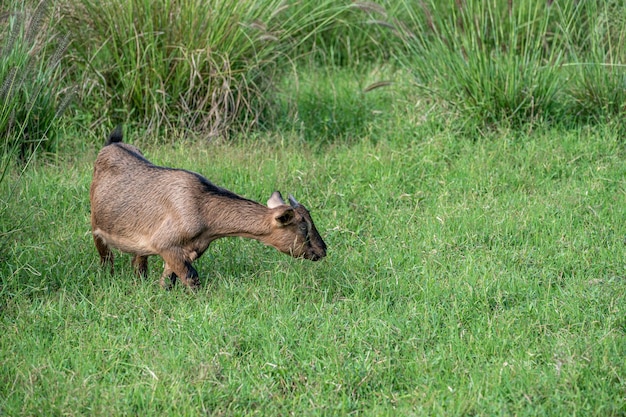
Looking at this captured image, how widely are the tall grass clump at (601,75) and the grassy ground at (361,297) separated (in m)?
0.32

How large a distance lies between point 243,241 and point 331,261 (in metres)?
0.78

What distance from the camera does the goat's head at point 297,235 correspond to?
593 cm

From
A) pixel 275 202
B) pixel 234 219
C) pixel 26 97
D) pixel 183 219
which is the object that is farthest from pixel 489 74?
pixel 26 97

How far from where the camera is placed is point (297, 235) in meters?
5.95

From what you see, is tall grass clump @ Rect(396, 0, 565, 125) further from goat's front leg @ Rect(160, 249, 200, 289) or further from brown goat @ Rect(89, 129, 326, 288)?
goat's front leg @ Rect(160, 249, 200, 289)

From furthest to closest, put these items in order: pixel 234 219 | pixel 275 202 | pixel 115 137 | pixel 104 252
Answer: pixel 115 137 → pixel 104 252 → pixel 275 202 → pixel 234 219

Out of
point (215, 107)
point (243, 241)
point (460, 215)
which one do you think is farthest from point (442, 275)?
point (215, 107)

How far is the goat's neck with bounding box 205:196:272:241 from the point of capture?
5.98 metres

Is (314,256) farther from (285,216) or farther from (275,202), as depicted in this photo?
(275,202)

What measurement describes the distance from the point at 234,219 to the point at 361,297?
96 centimetres

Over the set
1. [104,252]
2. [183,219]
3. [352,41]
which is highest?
[183,219]

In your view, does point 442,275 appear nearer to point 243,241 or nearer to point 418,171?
point 243,241

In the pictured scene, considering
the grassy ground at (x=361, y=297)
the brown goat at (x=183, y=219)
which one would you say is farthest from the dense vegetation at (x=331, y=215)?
the brown goat at (x=183, y=219)

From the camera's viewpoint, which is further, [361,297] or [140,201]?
[140,201]
